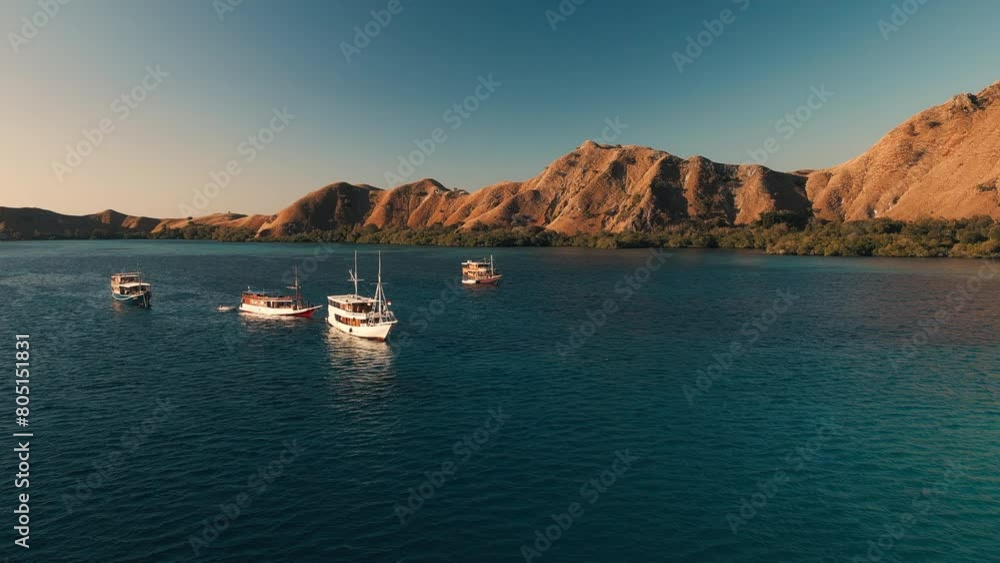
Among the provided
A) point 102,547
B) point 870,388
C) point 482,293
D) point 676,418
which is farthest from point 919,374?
point 482,293

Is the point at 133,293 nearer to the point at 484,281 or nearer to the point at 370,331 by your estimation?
the point at 370,331

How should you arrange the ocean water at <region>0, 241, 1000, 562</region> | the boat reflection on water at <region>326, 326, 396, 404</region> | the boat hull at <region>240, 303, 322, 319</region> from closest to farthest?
the ocean water at <region>0, 241, 1000, 562</region>, the boat reflection on water at <region>326, 326, 396, 404</region>, the boat hull at <region>240, 303, 322, 319</region>

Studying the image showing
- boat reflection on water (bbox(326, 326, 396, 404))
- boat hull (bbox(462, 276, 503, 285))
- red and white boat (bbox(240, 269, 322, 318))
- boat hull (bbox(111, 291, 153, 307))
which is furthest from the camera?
boat hull (bbox(462, 276, 503, 285))

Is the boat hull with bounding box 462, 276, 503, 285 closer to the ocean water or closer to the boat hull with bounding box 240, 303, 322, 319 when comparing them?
the boat hull with bounding box 240, 303, 322, 319

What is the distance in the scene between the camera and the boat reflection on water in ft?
164

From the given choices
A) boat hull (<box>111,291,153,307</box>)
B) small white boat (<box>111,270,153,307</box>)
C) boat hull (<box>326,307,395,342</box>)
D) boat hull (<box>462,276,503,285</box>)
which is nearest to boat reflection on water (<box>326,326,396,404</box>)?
boat hull (<box>326,307,395,342</box>)

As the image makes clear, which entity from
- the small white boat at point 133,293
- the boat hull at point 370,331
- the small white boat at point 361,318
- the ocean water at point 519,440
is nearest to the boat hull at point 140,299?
the small white boat at point 133,293

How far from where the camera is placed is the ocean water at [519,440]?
27.4 metres

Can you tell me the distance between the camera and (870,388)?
5006 cm

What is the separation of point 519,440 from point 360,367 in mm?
25645

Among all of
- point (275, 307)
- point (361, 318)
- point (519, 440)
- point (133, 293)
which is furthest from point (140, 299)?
point (519, 440)

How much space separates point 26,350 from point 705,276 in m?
132

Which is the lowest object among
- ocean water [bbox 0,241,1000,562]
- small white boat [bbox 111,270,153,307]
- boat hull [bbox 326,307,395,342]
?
ocean water [bbox 0,241,1000,562]

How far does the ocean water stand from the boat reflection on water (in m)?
0.41
